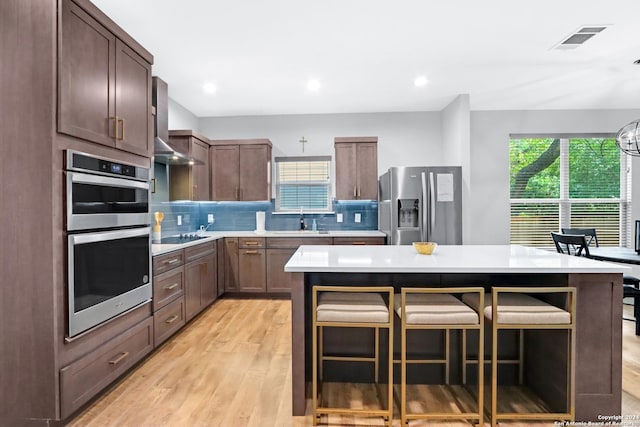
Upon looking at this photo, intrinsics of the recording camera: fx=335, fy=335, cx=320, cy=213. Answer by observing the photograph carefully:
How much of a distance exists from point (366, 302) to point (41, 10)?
2.28 m

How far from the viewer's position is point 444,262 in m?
1.99

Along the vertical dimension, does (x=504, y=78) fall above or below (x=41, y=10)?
above

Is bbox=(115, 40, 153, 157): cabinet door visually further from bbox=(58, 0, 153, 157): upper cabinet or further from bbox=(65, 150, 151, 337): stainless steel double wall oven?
bbox=(65, 150, 151, 337): stainless steel double wall oven

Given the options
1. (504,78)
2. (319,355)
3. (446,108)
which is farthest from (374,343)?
(446,108)

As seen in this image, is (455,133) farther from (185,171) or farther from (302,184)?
(185,171)

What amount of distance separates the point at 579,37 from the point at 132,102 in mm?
3695

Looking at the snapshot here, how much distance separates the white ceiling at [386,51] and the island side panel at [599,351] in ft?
6.63

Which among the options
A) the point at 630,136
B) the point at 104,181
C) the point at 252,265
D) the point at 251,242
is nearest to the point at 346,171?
the point at 251,242

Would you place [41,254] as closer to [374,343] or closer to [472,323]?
[374,343]

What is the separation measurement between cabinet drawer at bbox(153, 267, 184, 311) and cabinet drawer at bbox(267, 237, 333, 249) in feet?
4.59

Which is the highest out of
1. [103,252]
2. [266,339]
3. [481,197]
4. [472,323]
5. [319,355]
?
[481,197]

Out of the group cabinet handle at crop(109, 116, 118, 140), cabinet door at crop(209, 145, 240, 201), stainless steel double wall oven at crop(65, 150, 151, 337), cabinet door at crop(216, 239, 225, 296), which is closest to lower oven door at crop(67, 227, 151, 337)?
stainless steel double wall oven at crop(65, 150, 151, 337)

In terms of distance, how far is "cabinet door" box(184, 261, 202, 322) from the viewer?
335cm

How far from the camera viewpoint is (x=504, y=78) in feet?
12.5
